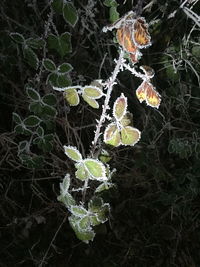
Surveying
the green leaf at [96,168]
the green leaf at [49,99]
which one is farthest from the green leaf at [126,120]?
→ the green leaf at [49,99]

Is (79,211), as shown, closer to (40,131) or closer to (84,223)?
(84,223)

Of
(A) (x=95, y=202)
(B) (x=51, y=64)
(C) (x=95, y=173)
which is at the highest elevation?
(B) (x=51, y=64)

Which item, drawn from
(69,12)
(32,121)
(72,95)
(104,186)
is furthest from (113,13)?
(104,186)

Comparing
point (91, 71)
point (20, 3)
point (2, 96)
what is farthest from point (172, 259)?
point (20, 3)

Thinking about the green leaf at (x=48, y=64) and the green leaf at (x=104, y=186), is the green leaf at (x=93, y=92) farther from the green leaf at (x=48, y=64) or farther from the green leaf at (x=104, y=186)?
the green leaf at (x=104, y=186)

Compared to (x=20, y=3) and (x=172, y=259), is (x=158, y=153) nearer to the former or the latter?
(x=172, y=259)

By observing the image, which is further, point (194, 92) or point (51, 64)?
point (194, 92)

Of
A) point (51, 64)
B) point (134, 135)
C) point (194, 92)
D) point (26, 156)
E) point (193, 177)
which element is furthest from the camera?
point (194, 92)
